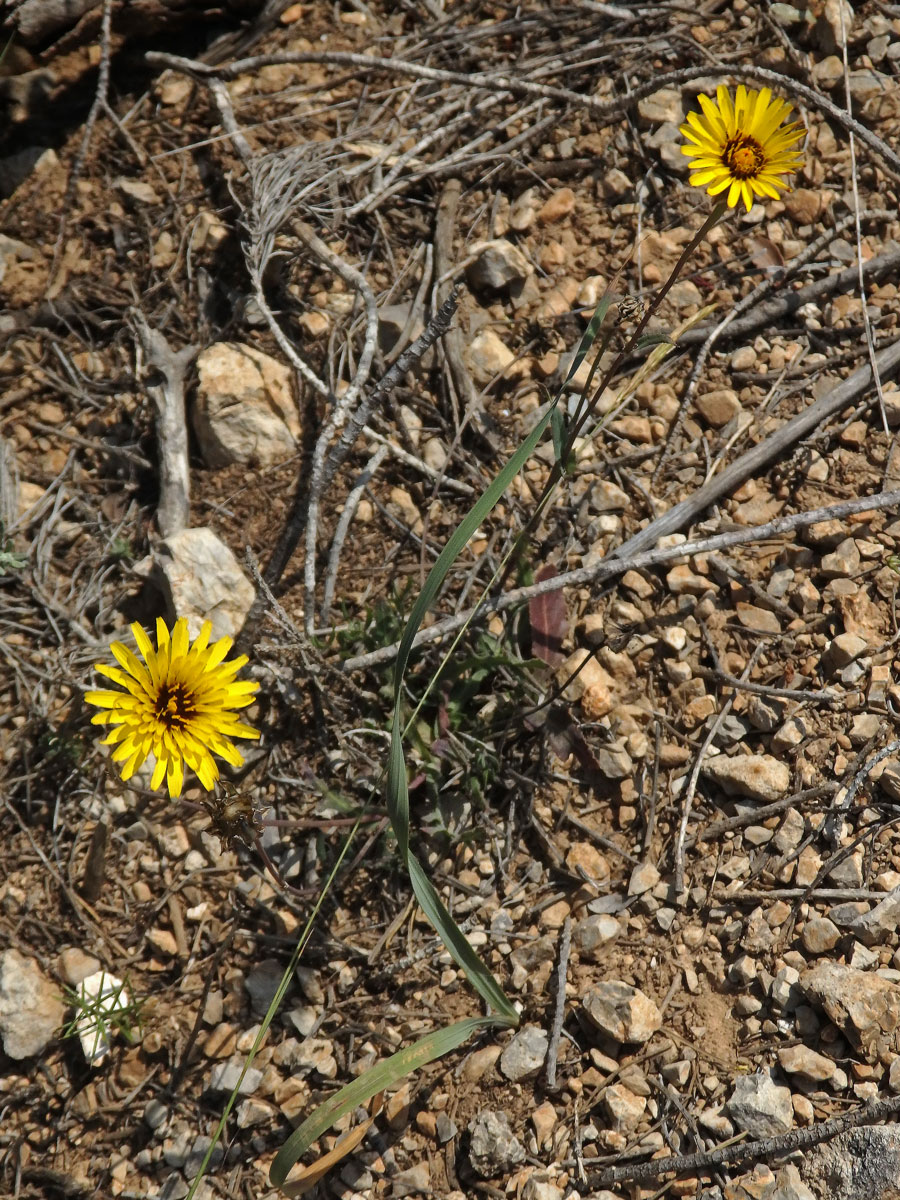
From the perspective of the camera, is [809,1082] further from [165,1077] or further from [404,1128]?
[165,1077]

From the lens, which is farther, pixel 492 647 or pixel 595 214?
pixel 595 214

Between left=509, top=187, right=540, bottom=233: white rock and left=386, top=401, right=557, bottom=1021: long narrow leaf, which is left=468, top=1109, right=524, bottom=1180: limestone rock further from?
left=509, top=187, right=540, bottom=233: white rock

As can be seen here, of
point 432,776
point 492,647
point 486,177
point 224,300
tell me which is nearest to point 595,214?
point 486,177

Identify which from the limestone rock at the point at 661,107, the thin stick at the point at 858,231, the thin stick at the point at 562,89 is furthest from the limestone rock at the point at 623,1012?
the limestone rock at the point at 661,107

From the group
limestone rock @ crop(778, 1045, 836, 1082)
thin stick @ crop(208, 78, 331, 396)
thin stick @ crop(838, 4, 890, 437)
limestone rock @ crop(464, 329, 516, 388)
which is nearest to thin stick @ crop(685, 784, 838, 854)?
limestone rock @ crop(778, 1045, 836, 1082)

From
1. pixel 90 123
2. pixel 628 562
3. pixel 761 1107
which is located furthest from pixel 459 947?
pixel 90 123

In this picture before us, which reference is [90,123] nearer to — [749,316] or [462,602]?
[462,602]
